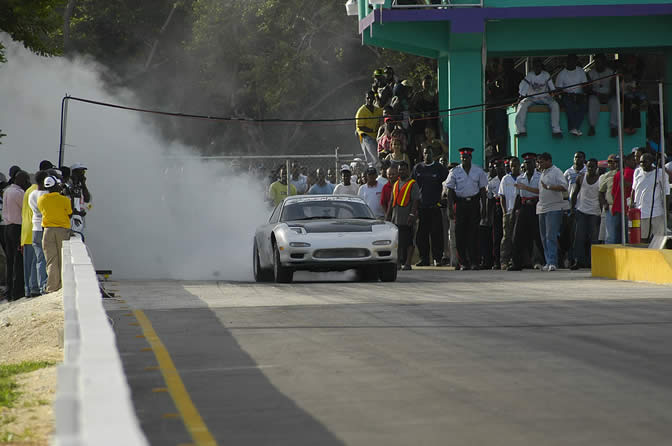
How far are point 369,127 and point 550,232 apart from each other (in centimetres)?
940

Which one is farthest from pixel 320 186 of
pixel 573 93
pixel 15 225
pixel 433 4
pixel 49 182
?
pixel 49 182

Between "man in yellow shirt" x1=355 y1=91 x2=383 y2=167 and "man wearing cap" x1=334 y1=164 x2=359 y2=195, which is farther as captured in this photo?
"man in yellow shirt" x1=355 y1=91 x2=383 y2=167

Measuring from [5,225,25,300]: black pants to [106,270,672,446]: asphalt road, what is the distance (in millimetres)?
4589

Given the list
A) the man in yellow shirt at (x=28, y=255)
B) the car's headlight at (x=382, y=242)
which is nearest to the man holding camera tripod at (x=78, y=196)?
the man in yellow shirt at (x=28, y=255)

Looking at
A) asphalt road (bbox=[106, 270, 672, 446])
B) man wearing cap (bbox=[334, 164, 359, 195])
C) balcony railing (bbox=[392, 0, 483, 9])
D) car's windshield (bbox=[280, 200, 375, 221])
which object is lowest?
asphalt road (bbox=[106, 270, 672, 446])

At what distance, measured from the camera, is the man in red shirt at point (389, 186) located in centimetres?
2158

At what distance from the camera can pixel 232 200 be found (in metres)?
31.1

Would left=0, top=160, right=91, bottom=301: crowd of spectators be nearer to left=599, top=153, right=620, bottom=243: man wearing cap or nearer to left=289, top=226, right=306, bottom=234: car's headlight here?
left=289, top=226, right=306, bottom=234: car's headlight

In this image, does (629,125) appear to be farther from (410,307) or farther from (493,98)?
(410,307)

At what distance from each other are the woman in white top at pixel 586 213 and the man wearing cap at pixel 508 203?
100cm

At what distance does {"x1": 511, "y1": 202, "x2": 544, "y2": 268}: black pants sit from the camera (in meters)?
20.5

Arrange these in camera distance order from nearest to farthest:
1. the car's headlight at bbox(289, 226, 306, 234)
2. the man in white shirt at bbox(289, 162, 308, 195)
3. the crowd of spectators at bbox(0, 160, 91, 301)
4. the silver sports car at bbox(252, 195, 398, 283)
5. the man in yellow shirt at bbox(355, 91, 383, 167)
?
the crowd of spectators at bbox(0, 160, 91, 301), the silver sports car at bbox(252, 195, 398, 283), the car's headlight at bbox(289, 226, 306, 234), the man in white shirt at bbox(289, 162, 308, 195), the man in yellow shirt at bbox(355, 91, 383, 167)

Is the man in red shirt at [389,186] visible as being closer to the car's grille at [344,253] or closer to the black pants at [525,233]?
the black pants at [525,233]

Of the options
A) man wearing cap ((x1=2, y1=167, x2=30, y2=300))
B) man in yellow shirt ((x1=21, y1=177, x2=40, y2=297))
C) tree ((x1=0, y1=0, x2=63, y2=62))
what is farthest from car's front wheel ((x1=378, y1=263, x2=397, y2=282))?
tree ((x1=0, y1=0, x2=63, y2=62))
